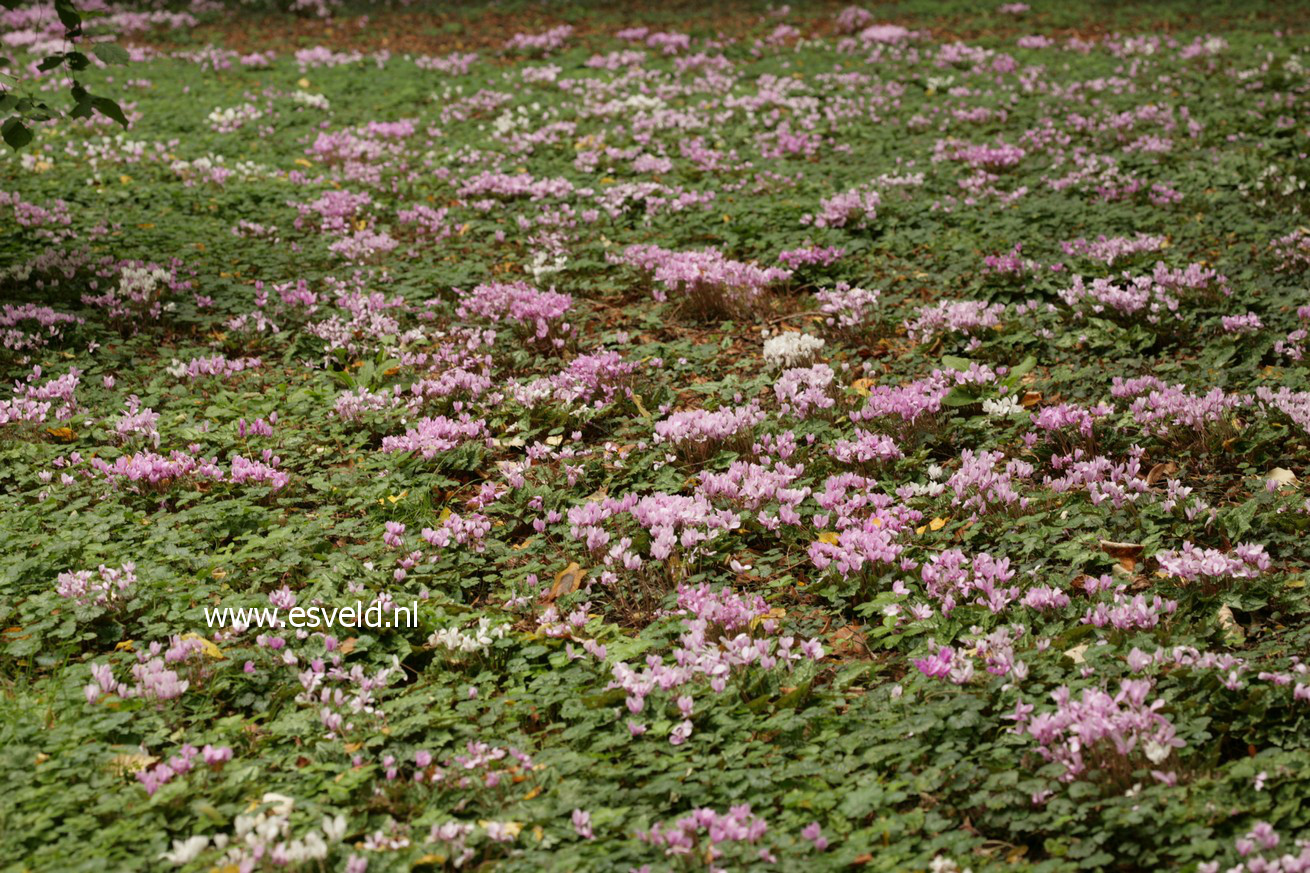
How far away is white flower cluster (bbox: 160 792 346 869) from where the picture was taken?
3.64 m

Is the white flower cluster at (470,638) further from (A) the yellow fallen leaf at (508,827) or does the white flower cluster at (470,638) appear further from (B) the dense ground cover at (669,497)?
(A) the yellow fallen leaf at (508,827)

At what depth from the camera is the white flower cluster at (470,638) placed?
4914mm

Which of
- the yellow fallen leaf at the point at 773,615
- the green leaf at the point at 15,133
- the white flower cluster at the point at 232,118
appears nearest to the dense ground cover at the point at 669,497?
the yellow fallen leaf at the point at 773,615

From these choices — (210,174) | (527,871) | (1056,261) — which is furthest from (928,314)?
(210,174)

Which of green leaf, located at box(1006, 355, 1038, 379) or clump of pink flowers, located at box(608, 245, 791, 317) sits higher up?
clump of pink flowers, located at box(608, 245, 791, 317)

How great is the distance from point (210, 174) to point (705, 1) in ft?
48.7

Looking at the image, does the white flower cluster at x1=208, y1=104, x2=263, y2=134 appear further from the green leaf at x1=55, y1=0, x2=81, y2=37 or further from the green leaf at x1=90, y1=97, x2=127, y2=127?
the green leaf at x1=90, y1=97, x2=127, y2=127

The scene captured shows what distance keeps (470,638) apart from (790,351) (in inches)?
157

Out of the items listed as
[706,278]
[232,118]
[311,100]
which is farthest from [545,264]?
[311,100]

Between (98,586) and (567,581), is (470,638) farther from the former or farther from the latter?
Result: (98,586)

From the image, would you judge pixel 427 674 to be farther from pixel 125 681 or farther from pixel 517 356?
pixel 517 356

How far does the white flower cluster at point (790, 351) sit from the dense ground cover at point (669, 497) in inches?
1.6

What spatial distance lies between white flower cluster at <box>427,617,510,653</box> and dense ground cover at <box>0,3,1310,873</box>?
1.4 inches

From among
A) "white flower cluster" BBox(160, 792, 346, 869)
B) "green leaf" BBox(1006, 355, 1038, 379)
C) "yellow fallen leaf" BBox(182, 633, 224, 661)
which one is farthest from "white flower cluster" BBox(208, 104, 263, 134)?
"white flower cluster" BBox(160, 792, 346, 869)
